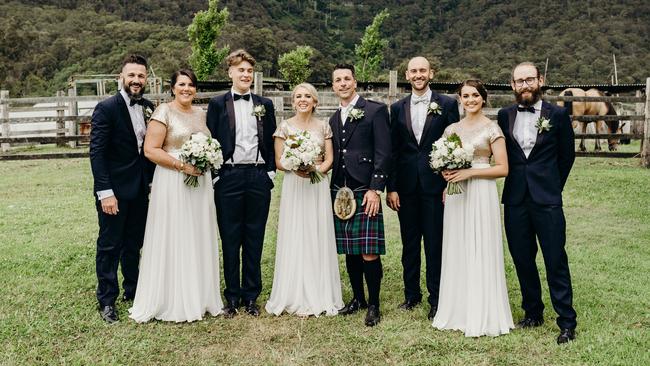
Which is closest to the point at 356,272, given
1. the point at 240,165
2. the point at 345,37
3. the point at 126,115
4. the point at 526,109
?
the point at 240,165

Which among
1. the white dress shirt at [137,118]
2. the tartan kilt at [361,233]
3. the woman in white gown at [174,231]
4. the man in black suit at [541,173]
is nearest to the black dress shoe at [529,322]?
the man in black suit at [541,173]

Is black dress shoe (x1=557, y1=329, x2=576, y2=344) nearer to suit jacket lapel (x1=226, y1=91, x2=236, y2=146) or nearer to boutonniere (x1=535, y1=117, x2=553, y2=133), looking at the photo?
boutonniere (x1=535, y1=117, x2=553, y2=133)

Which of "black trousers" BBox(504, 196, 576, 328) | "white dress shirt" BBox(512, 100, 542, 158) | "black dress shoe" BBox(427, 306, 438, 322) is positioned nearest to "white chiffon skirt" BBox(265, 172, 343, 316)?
"black dress shoe" BBox(427, 306, 438, 322)

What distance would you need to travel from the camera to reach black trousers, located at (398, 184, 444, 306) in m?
5.54

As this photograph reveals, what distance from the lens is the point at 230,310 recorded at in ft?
18.5

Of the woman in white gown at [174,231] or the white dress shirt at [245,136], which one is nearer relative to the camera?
the woman in white gown at [174,231]

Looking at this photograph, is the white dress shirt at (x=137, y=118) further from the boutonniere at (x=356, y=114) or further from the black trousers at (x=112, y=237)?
the boutonniere at (x=356, y=114)

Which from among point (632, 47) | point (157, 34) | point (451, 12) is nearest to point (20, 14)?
point (157, 34)

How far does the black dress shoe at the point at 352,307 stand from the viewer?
5.64 metres

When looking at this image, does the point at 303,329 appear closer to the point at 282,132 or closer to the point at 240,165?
the point at 240,165

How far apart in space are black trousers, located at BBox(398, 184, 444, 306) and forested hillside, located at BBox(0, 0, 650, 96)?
39563mm

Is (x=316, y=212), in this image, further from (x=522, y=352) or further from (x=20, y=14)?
(x=20, y=14)

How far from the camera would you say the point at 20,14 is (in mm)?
70750

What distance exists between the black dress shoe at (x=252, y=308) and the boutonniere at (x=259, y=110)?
1798mm
